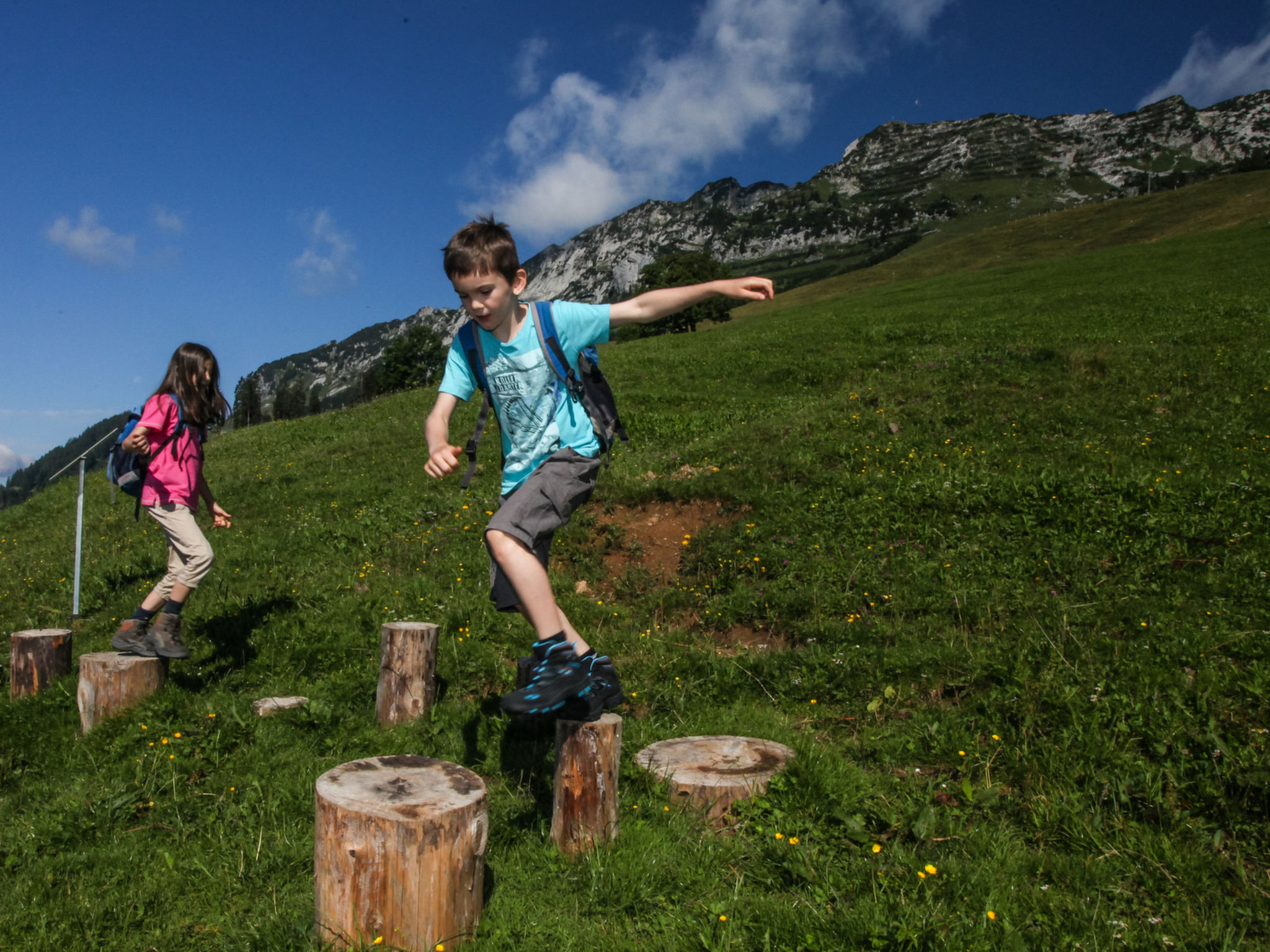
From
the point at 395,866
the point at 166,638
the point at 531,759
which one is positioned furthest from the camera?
the point at 166,638

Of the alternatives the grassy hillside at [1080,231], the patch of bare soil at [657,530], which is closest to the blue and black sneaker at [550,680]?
the patch of bare soil at [657,530]

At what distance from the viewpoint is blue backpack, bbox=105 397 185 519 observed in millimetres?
6500

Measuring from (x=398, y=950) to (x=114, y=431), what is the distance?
5657 mm

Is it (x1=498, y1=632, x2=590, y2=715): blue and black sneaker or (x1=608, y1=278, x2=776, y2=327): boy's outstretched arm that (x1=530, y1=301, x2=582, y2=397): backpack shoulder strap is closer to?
(x1=608, y1=278, x2=776, y2=327): boy's outstretched arm

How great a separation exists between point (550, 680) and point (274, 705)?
3.41 m

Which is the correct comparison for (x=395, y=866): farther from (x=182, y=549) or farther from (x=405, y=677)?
(x=182, y=549)

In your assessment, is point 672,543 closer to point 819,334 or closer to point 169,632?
point 169,632

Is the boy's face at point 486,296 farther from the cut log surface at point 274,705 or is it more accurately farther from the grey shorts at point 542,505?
the cut log surface at point 274,705

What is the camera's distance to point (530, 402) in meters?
4.27

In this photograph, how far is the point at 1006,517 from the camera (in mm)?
8727

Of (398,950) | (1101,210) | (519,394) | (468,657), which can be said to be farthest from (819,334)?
(1101,210)

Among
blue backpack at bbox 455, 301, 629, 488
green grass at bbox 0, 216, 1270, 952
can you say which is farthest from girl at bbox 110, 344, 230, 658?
blue backpack at bbox 455, 301, 629, 488

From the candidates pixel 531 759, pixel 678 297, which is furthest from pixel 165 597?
pixel 678 297

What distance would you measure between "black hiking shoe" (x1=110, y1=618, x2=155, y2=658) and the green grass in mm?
455
